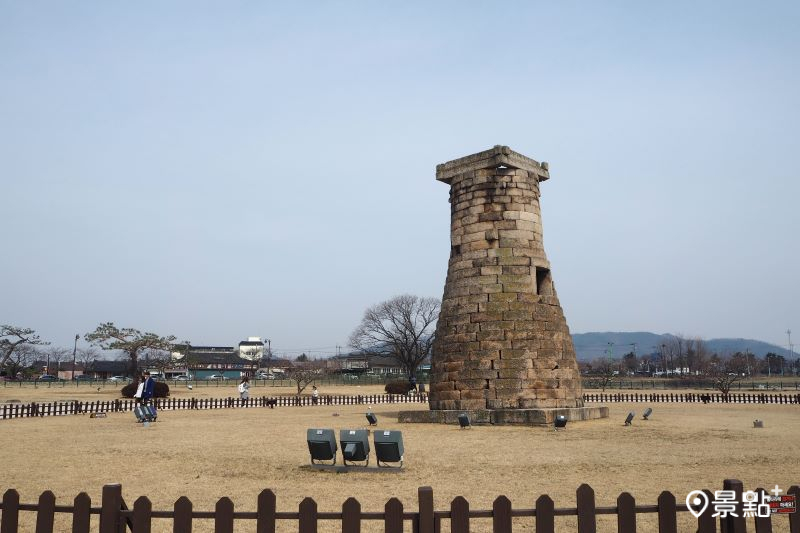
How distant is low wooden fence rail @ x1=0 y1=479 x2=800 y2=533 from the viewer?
14.3 ft

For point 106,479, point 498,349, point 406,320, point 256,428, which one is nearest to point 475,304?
point 498,349

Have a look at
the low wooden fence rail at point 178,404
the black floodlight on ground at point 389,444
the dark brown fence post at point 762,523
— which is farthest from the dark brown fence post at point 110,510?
the low wooden fence rail at point 178,404

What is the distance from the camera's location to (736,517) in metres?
4.62

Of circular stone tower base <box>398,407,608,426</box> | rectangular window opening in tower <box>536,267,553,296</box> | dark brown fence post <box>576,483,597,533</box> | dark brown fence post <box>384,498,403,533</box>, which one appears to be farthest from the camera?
rectangular window opening in tower <box>536,267,553,296</box>

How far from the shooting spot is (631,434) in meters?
16.6

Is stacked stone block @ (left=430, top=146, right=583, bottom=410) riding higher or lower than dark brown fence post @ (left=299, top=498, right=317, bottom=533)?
higher

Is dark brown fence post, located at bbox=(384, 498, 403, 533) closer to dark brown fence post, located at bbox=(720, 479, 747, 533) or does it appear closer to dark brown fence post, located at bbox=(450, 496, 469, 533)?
dark brown fence post, located at bbox=(450, 496, 469, 533)

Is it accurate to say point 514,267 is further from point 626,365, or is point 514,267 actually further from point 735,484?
point 626,365

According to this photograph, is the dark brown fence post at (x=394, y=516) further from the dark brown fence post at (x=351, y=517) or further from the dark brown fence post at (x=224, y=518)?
the dark brown fence post at (x=224, y=518)

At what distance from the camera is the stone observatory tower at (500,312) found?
19922 mm

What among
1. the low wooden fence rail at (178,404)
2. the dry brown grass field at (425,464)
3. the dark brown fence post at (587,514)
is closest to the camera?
the dark brown fence post at (587,514)

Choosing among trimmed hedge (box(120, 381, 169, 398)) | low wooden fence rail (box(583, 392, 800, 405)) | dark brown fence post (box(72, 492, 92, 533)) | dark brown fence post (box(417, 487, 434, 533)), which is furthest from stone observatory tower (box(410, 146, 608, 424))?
trimmed hedge (box(120, 381, 169, 398))

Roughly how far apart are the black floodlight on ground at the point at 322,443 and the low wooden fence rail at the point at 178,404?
1694 cm

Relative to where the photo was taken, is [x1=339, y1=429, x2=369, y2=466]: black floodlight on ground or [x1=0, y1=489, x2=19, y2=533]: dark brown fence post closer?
[x1=0, y1=489, x2=19, y2=533]: dark brown fence post
